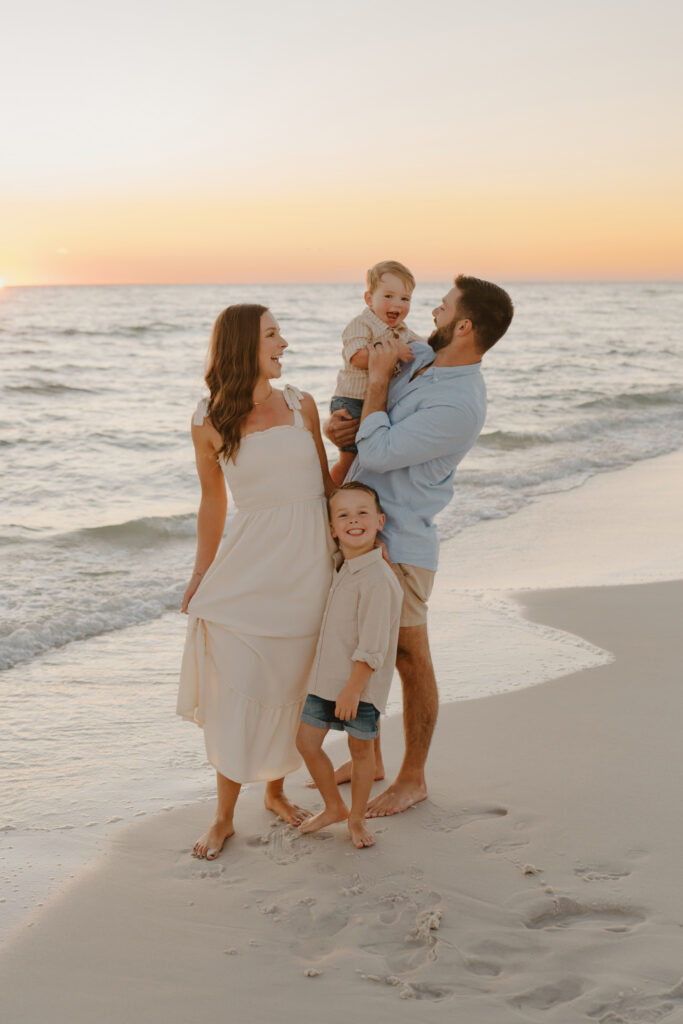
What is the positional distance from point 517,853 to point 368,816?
2.01ft

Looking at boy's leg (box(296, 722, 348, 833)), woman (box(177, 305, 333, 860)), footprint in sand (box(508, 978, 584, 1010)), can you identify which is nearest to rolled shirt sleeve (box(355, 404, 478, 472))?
woman (box(177, 305, 333, 860))

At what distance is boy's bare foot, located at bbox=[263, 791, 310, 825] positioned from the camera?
3624 mm

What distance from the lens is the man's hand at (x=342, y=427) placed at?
11.7ft

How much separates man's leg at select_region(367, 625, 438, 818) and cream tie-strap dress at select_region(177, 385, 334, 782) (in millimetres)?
434

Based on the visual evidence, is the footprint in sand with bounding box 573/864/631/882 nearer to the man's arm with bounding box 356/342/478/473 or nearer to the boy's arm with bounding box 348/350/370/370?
the man's arm with bounding box 356/342/478/473

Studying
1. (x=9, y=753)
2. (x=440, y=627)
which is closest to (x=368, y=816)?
(x=9, y=753)

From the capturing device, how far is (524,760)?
4.05 m

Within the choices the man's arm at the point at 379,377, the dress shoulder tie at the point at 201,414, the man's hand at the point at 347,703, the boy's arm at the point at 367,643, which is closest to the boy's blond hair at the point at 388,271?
the man's arm at the point at 379,377

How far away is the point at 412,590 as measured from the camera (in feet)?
11.9

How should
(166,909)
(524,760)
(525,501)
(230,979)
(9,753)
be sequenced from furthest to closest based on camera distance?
(525,501), (9,753), (524,760), (166,909), (230,979)

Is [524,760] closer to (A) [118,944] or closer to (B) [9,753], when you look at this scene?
(A) [118,944]

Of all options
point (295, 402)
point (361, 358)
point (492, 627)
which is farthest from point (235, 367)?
point (492, 627)

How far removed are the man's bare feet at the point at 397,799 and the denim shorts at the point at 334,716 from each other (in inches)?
16.1

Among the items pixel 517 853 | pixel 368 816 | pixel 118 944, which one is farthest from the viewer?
pixel 368 816
